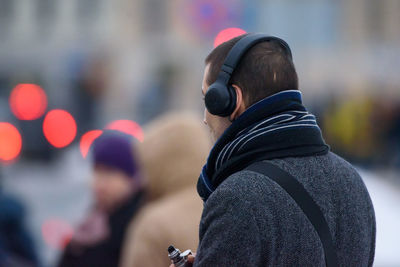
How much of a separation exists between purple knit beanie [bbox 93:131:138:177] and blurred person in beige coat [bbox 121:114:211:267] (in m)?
0.08

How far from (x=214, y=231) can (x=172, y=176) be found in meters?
1.72

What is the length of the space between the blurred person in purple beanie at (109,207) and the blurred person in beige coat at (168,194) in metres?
0.07

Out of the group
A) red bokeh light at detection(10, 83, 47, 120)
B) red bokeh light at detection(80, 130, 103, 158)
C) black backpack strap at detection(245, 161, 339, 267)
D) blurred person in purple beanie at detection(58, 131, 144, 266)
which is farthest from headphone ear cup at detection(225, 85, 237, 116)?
red bokeh light at detection(10, 83, 47, 120)

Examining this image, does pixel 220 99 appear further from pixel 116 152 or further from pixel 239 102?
pixel 116 152

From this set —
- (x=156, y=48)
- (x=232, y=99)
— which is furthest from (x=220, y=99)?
(x=156, y=48)

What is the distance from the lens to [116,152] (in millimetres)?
3621

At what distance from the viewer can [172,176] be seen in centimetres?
326

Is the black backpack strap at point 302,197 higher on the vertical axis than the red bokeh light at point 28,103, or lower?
higher

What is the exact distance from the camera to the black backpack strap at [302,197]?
1.61 metres

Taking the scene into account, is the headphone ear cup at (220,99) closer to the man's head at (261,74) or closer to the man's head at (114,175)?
the man's head at (261,74)

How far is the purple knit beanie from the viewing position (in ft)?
11.7

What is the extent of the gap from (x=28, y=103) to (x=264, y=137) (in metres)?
17.2

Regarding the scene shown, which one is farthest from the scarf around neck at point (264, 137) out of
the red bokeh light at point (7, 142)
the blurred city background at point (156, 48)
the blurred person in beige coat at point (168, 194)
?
the blurred city background at point (156, 48)

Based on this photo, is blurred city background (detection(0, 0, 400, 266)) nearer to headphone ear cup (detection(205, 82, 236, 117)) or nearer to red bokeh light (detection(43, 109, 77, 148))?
red bokeh light (detection(43, 109, 77, 148))
